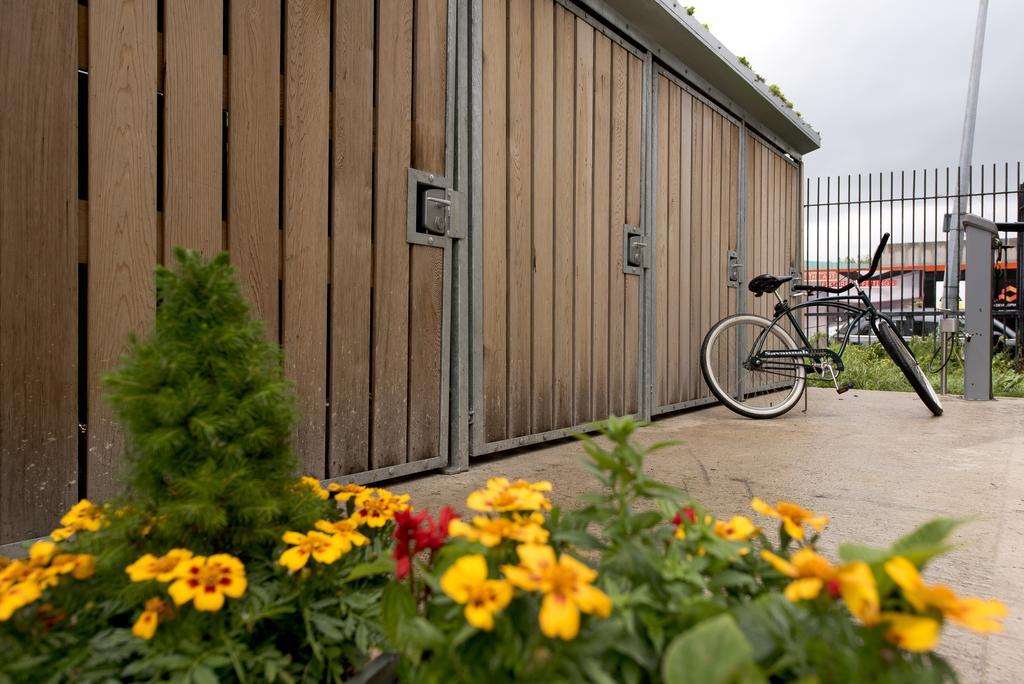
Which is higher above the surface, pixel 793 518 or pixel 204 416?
pixel 204 416

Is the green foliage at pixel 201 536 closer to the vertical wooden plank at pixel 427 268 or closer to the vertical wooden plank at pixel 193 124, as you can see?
the vertical wooden plank at pixel 193 124

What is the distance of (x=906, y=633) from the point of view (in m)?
0.52

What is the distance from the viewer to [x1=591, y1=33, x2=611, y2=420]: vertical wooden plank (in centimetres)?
384

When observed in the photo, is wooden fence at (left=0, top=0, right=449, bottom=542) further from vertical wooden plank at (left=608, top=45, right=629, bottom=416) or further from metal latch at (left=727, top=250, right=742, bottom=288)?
metal latch at (left=727, top=250, right=742, bottom=288)

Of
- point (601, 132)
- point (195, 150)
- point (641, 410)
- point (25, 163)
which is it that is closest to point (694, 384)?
point (641, 410)

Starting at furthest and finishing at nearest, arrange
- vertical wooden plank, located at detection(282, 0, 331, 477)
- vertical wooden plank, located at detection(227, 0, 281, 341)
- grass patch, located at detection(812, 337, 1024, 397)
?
grass patch, located at detection(812, 337, 1024, 397), vertical wooden plank, located at detection(282, 0, 331, 477), vertical wooden plank, located at detection(227, 0, 281, 341)

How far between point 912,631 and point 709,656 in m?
0.16

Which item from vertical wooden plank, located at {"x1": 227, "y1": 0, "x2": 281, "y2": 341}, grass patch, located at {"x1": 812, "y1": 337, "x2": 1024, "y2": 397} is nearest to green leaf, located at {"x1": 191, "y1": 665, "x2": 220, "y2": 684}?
vertical wooden plank, located at {"x1": 227, "y1": 0, "x2": 281, "y2": 341}

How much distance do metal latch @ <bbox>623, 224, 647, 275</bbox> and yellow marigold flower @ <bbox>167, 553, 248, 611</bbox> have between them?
3.51 m

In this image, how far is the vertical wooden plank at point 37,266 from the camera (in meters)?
1.57

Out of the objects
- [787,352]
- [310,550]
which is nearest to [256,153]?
[310,550]

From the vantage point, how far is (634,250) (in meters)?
4.16

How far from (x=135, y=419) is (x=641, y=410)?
12.1 ft

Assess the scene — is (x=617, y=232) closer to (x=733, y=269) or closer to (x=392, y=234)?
(x=392, y=234)
